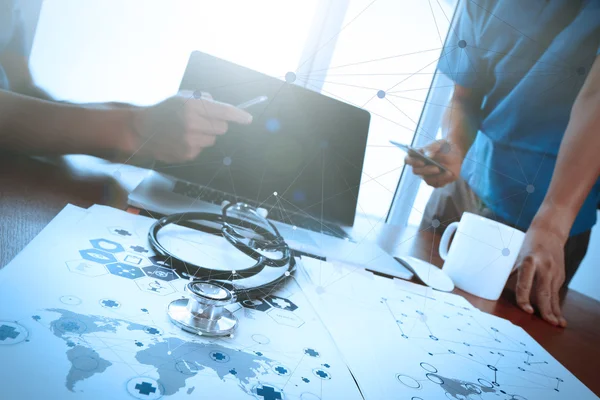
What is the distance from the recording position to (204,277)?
31cm

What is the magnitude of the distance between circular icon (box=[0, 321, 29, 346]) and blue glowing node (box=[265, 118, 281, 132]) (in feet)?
1.27

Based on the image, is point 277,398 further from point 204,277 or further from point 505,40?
point 505,40

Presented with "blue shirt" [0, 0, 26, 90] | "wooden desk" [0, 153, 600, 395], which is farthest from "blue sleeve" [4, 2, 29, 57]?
"wooden desk" [0, 153, 600, 395]

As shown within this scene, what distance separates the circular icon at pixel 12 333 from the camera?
0.18 meters

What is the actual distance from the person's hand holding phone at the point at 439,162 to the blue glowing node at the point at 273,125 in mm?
174

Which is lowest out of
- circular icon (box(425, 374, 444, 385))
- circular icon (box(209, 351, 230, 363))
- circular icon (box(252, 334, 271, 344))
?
circular icon (box(425, 374, 444, 385))

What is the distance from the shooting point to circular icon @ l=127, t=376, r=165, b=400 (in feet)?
0.59

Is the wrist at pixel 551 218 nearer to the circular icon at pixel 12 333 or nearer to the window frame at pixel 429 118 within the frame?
the window frame at pixel 429 118

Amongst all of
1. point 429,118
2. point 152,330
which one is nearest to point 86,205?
point 152,330

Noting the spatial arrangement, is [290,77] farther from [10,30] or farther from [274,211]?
[10,30]

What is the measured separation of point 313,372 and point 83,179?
32cm

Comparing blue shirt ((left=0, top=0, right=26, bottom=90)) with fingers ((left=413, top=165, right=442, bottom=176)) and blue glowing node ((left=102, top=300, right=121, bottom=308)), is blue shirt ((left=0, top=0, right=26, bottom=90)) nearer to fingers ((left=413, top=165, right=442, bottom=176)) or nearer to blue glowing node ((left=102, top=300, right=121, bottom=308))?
blue glowing node ((left=102, top=300, right=121, bottom=308))

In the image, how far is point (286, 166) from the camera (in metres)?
0.55

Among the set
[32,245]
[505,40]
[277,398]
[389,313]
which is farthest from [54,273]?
[505,40]
